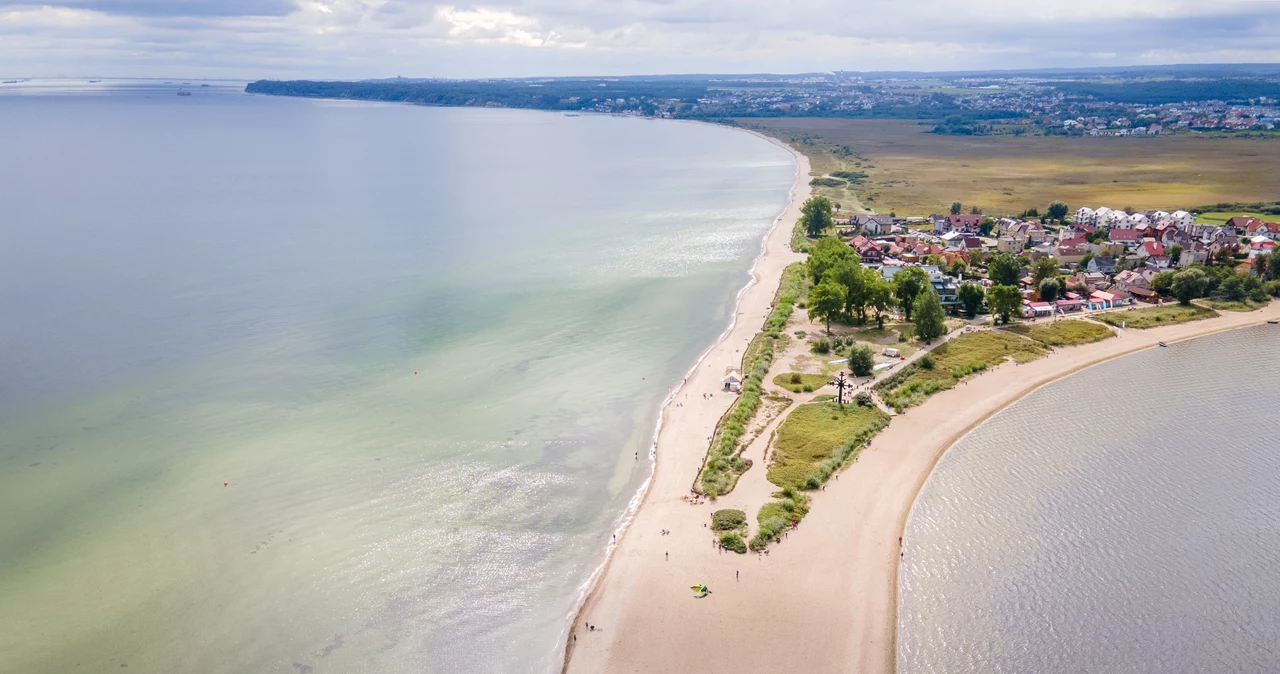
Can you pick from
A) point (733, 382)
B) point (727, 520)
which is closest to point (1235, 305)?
point (733, 382)

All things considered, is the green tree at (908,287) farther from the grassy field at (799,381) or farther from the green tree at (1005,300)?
the grassy field at (799,381)

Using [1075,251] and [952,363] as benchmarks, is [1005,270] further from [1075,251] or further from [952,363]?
[952,363]

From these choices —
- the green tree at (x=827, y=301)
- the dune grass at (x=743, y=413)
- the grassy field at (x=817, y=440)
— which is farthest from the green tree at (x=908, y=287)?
the grassy field at (x=817, y=440)

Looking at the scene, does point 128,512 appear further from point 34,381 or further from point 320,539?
point 34,381

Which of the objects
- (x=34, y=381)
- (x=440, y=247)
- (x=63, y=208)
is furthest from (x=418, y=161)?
(x=34, y=381)

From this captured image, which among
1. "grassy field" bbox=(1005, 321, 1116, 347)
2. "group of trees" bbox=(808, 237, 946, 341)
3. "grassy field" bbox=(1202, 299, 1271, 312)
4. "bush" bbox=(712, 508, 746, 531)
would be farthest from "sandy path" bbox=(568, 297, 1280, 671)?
"grassy field" bbox=(1202, 299, 1271, 312)

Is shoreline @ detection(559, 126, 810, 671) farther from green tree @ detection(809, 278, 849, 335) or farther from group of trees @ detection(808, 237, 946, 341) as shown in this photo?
group of trees @ detection(808, 237, 946, 341)
